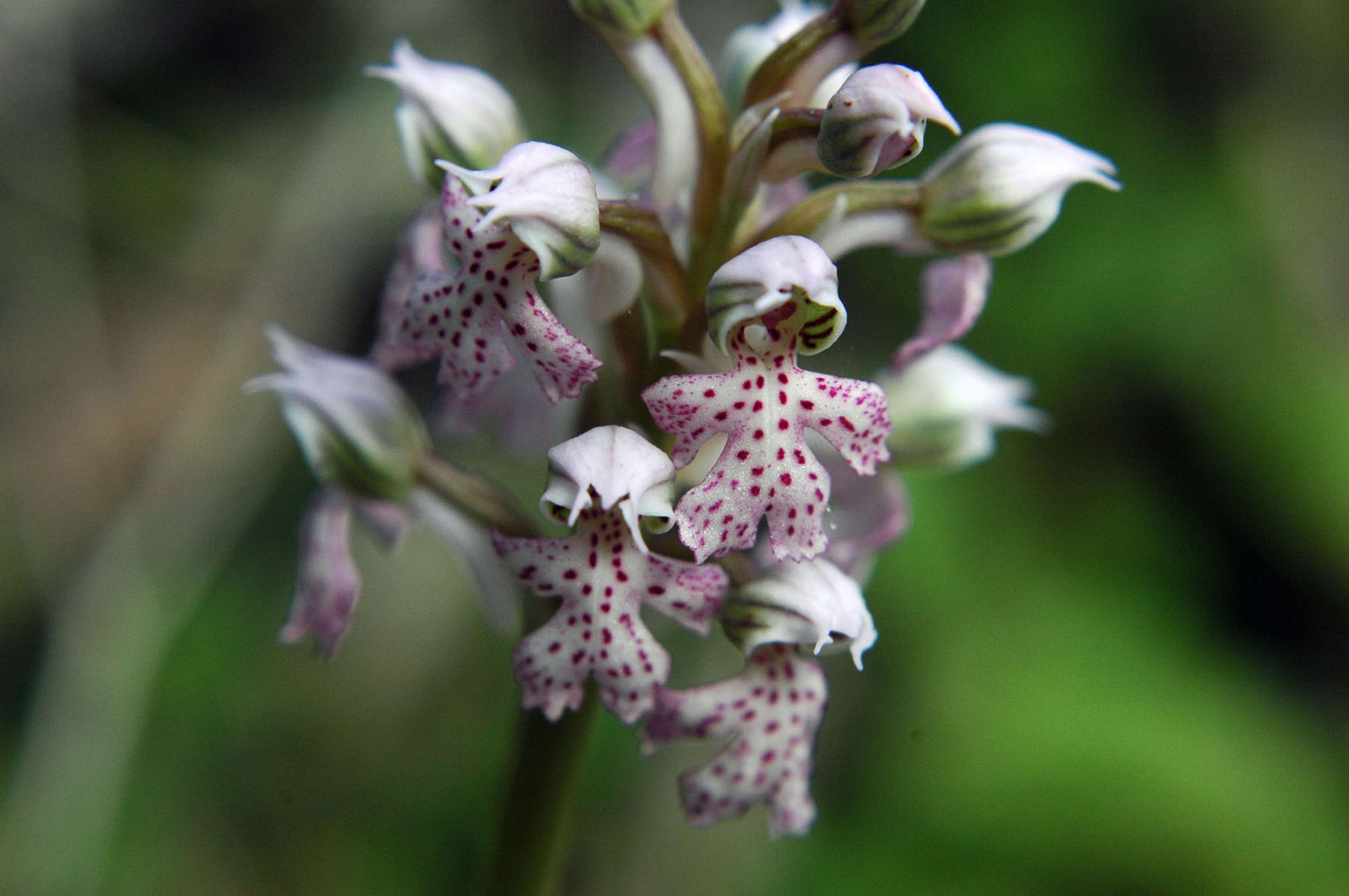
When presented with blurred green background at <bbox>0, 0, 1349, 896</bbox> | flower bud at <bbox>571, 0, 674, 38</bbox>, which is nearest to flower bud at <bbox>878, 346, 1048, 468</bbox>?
flower bud at <bbox>571, 0, 674, 38</bbox>

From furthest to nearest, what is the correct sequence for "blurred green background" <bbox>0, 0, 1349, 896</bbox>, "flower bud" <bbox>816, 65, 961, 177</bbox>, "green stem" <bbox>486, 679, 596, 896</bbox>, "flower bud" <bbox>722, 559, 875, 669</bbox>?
"blurred green background" <bbox>0, 0, 1349, 896</bbox> → "green stem" <bbox>486, 679, 596, 896</bbox> → "flower bud" <bbox>722, 559, 875, 669</bbox> → "flower bud" <bbox>816, 65, 961, 177</bbox>

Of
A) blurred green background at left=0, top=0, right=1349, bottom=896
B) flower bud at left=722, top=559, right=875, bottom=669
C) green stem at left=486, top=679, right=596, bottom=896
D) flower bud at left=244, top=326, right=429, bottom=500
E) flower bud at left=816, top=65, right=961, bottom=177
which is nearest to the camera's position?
flower bud at left=816, top=65, right=961, bottom=177

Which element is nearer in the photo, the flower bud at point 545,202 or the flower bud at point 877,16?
the flower bud at point 545,202

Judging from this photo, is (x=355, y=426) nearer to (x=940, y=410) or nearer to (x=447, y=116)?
(x=447, y=116)

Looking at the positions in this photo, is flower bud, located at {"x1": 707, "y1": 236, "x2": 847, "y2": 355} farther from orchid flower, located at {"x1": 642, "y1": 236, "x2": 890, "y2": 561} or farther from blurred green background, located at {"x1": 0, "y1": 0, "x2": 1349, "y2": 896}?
blurred green background, located at {"x1": 0, "y1": 0, "x2": 1349, "y2": 896}

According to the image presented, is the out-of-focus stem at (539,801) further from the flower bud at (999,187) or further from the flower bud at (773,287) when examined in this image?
the flower bud at (999,187)

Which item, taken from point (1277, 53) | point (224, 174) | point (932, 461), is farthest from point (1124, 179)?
point (224, 174)

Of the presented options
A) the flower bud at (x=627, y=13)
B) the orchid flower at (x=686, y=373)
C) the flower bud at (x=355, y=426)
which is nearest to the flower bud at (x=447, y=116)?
the orchid flower at (x=686, y=373)
